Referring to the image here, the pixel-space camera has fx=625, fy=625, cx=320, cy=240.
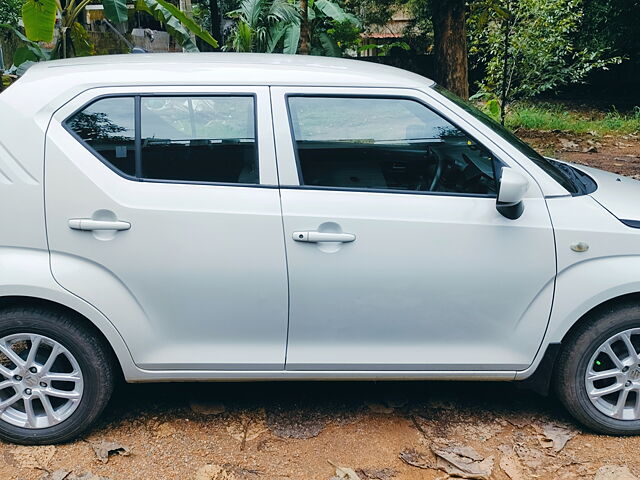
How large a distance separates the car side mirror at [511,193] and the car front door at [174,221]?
1021 millimetres

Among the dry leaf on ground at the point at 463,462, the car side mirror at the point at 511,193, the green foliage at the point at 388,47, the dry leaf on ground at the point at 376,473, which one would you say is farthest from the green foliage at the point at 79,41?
the green foliage at the point at 388,47

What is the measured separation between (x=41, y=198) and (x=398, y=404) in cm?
217

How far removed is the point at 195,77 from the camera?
2.98 metres

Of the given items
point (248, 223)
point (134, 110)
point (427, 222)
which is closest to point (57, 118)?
point (134, 110)

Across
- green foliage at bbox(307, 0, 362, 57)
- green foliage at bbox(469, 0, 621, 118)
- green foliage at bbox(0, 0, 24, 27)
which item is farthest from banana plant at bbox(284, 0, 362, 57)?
green foliage at bbox(0, 0, 24, 27)

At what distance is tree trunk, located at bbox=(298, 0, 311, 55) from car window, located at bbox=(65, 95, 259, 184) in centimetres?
750

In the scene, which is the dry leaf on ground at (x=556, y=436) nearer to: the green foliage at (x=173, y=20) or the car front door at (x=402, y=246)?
the car front door at (x=402, y=246)

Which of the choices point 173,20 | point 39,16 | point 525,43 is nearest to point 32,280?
point 39,16

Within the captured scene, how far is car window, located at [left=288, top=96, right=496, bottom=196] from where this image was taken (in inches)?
119

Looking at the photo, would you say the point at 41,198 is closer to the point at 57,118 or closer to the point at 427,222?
the point at 57,118

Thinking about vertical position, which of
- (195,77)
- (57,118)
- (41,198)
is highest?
(195,77)

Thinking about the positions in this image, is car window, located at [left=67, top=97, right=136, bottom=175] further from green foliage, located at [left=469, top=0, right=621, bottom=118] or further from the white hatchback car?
green foliage, located at [left=469, top=0, right=621, bottom=118]

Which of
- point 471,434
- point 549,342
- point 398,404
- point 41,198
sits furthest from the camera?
point 398,404

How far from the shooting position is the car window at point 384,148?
9.91ft
